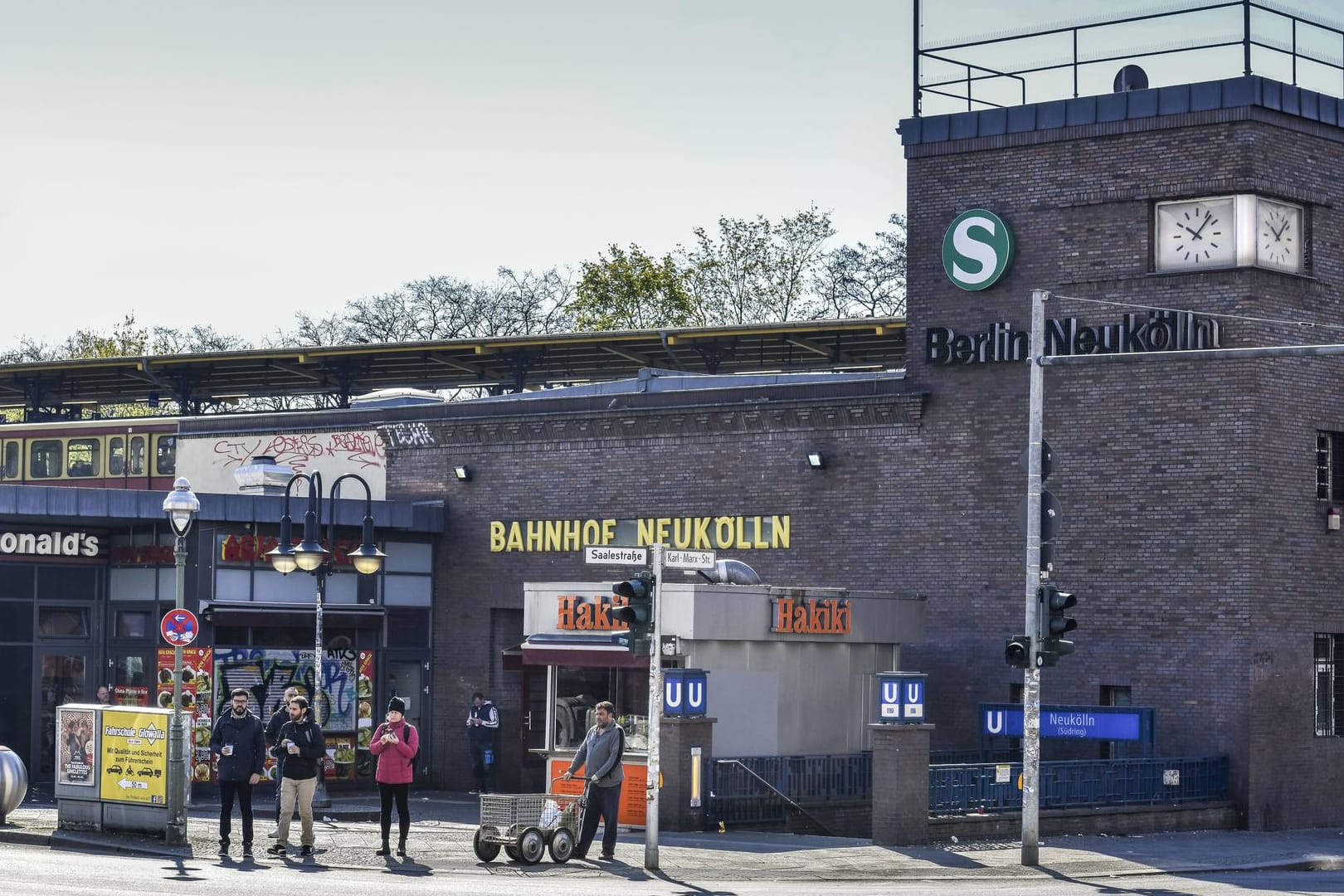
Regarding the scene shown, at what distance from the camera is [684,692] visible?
2956cm

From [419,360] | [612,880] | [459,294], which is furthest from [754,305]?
[612,880]

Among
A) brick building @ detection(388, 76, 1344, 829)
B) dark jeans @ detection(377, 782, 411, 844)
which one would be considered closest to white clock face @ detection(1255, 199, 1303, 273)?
brick building @ detection(388, 76, 1344, 829)

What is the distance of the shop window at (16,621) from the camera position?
123 ft

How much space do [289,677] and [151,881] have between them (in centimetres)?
1539

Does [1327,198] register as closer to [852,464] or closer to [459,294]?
[852,464]

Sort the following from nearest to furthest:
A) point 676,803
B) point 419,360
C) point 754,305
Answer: point 676,803 < point 419,360 < point 754,305

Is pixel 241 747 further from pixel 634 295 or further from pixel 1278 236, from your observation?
pixel 634 295

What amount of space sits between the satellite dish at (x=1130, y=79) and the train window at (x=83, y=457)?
25.3m

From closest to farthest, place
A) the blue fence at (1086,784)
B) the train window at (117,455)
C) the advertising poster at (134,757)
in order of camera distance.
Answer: the advertising poster at (134,757) → the blue fence at (1086,784) → the train window at (117,455)

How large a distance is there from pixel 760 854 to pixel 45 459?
2851 centimetres

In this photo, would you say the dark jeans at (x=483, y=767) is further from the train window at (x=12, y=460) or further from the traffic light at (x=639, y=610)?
the train window at (x=12, y=460)

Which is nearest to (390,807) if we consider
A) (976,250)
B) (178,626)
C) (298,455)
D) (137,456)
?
(178,626)

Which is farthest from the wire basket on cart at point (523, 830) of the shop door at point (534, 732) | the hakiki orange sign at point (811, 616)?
the shop door at point (534, 732)

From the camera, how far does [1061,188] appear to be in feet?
114
